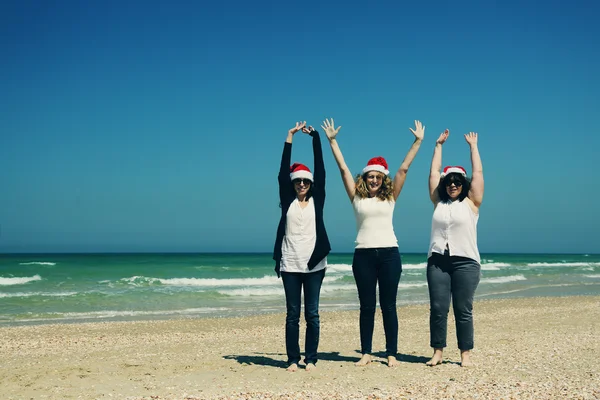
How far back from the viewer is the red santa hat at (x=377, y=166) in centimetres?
594

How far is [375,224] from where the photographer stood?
228 inches

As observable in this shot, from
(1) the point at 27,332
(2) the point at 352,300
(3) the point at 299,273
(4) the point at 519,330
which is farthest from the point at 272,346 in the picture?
(2) the point at 352,300

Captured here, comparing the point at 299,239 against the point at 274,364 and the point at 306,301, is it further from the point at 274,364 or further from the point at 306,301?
the point at 274,364

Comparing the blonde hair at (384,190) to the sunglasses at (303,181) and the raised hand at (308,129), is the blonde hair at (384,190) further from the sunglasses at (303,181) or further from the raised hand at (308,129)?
the raised hand at (308,129)

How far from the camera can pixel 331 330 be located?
9453 millimetres

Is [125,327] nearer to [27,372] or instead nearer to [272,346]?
[272,346]

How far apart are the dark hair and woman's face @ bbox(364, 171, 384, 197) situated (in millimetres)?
632

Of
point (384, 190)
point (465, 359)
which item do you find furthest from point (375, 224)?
point (465, 359)

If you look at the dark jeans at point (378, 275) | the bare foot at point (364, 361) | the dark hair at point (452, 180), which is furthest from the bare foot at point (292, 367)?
the dark hair at point (452, 180)

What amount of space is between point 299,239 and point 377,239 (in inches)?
29.9

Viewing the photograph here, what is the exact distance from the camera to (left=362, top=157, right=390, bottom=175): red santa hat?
5936mm

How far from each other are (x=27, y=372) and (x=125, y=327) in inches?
183

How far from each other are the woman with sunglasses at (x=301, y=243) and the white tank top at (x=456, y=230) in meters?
1.12

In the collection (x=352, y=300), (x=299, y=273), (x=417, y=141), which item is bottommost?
(x=352, y=300)
